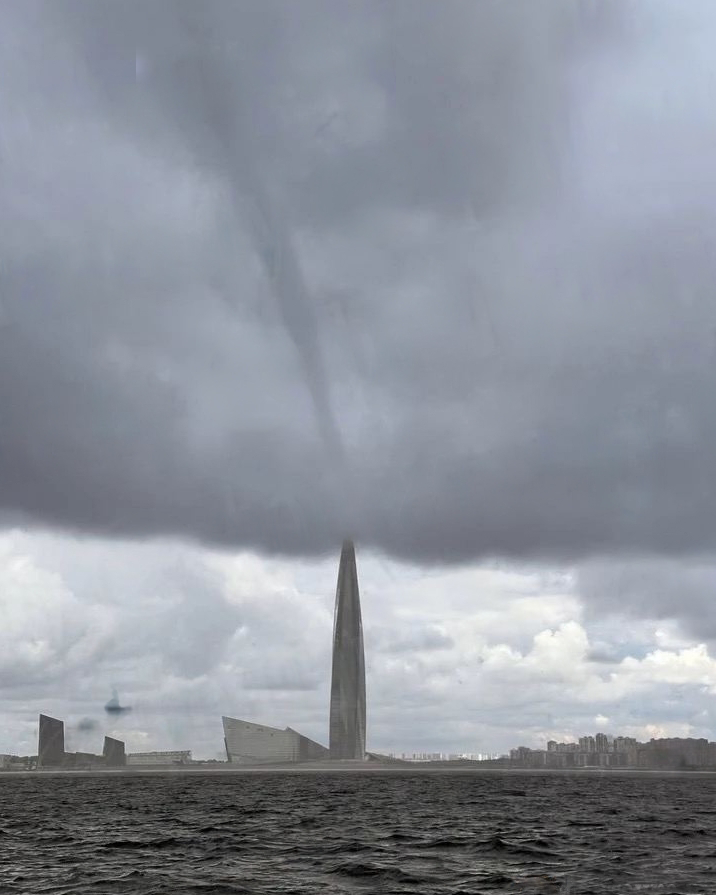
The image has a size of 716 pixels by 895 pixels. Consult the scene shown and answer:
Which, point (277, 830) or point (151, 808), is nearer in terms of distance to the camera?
point (277, 830)

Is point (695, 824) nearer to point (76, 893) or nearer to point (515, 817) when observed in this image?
point (515, 817)

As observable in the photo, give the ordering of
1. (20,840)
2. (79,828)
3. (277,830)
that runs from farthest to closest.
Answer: (79,828) < (277,830) < (20,840)

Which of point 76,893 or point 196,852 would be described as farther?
point 196,852

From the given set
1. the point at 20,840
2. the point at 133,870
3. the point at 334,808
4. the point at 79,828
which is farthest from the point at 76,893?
the point at 334,808

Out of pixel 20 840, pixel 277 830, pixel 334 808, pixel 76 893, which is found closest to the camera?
pixel 76 893

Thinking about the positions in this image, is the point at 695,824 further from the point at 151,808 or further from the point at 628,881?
the point at 151,808

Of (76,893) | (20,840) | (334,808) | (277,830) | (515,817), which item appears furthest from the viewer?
(334,808)

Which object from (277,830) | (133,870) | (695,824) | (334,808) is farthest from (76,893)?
(334,808)

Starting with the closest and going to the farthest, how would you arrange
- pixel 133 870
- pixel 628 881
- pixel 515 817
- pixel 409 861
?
1. pixel 628 881
2. pixel 133 870
3. pixel 409 861
4. pixel 515 817
